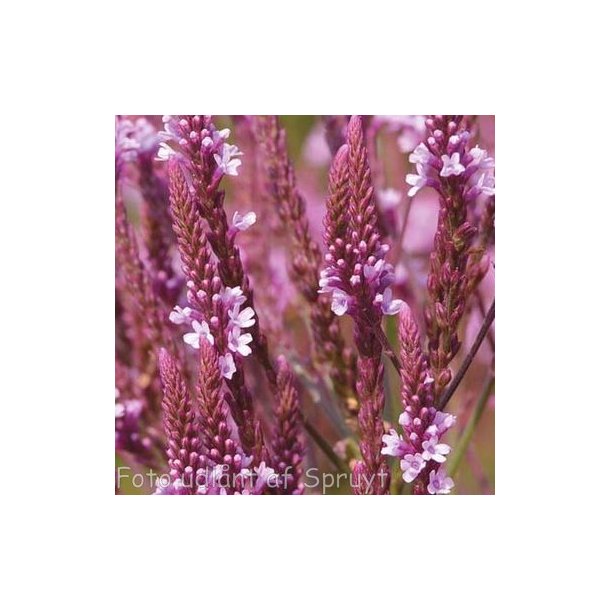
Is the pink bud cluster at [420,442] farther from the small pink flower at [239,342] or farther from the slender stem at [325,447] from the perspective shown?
the small pink flower at [239,342]

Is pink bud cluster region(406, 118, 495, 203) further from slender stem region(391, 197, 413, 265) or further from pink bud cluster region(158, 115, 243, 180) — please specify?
pink bud cluster region(158, 115, 243, 180)

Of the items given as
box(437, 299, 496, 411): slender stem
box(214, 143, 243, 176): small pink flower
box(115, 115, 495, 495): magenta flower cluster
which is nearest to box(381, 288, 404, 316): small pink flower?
box(115, 115, 495, 495): magenta flower cluster

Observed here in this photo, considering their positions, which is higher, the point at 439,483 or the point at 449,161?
the point at 449,161

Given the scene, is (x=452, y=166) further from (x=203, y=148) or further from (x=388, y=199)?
(x=203, y=148)

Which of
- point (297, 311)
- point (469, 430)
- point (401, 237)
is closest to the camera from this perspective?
point (469, 430)

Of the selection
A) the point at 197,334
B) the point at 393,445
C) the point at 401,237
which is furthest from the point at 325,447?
the point at 401,237

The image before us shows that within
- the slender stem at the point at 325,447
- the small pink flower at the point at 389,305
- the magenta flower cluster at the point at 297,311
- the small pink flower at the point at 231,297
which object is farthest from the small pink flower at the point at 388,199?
the slender stem at the point at 325,447

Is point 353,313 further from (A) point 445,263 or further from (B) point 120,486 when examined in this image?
(B) point 120,486

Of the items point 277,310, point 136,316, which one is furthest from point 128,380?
point 277,310
